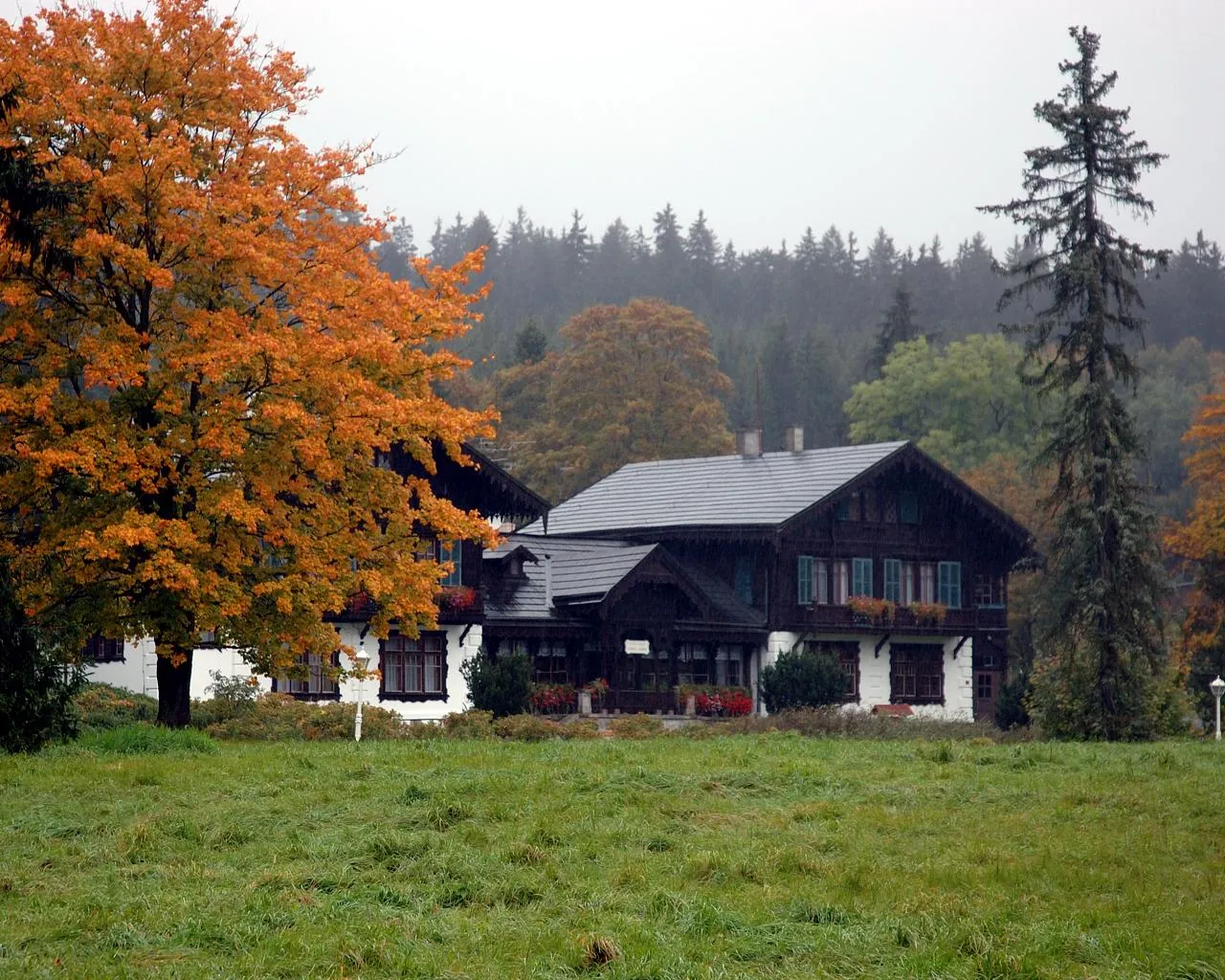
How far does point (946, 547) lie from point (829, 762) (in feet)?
115

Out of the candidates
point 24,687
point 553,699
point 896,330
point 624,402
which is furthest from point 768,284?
point 24,687

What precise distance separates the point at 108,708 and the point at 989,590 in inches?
1315

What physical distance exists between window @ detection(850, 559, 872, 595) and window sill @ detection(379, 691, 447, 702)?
15293 millimetres

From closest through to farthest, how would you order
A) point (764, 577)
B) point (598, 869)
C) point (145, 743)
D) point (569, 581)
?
point (598, 869)
point (145, 743)
point (569, 581)
point (764, 577)

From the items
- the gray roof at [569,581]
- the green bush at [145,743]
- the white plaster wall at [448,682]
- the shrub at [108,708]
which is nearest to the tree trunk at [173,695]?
the shrub at [108,708]

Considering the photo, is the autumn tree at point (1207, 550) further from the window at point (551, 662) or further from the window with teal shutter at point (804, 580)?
the window at point (551, 662)

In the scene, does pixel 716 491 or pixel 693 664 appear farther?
pixel 716 491

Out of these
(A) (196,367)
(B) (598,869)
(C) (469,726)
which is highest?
(A) (196,367)

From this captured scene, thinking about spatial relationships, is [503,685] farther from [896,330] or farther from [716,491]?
[896,330]

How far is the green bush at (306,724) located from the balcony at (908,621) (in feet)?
77.4

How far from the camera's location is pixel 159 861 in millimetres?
14352

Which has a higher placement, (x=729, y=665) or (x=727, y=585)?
(x=727, y=585)

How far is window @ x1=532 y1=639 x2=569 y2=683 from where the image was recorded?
47938mm

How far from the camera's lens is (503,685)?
40.8m
